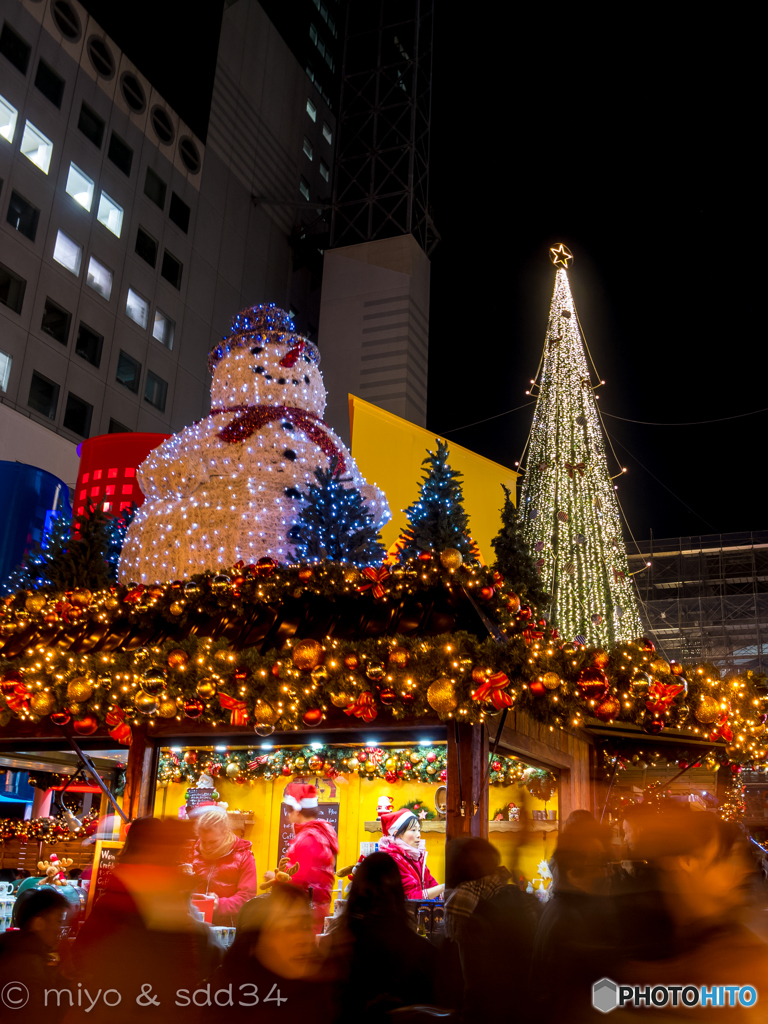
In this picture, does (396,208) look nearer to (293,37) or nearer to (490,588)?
(293,37)

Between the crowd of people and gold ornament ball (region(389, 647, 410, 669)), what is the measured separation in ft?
8.83

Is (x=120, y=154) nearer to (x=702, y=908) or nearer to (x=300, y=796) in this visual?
(x=300, y=796)

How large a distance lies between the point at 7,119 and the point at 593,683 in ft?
73.9

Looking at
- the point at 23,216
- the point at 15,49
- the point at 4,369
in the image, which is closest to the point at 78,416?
the point at 4,369

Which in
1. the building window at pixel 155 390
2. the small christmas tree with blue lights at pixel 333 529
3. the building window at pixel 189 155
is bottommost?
the small christmas tree with blue lights at pixel 333 529

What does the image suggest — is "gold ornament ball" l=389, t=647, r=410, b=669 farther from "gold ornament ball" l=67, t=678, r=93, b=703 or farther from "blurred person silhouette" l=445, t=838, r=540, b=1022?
"gold ornament ball" l=67, t=678, r=93, b=703

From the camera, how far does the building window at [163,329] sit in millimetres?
26219

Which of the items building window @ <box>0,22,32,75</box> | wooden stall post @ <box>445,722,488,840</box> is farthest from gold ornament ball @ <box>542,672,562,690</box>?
building window @ <box>0,22,32,75</box>

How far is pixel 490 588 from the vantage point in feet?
22.7

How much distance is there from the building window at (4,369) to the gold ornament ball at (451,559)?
17.1 m

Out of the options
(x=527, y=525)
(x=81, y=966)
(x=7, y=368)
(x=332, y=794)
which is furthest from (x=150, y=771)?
(x=7, y=368)

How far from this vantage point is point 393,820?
756cm

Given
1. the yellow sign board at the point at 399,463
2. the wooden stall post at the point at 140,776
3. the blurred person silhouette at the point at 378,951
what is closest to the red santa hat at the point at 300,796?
the wooden stall post at the point at 140,776

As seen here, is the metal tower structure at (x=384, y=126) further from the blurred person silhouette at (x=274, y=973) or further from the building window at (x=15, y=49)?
the blurred person silhouette at (x=274, y=973)
